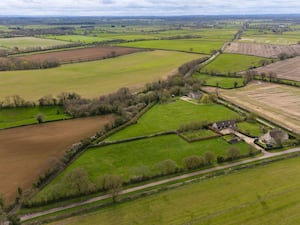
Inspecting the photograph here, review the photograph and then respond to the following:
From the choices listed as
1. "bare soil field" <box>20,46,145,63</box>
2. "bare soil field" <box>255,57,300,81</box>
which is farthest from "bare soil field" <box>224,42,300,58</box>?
"bare soil field" <box>20,46,145,63</box>

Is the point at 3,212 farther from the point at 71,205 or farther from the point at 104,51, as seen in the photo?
the point at 104,51

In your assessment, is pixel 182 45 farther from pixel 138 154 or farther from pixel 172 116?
pixel 138 154

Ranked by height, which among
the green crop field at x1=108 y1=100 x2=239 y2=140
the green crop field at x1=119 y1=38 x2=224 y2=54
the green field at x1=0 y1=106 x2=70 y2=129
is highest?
the green crop field at x1=119 y1=38 x2=224 y2=54

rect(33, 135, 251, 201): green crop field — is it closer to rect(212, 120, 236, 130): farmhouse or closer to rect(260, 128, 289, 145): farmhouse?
rect(260, 128, 289, 145): farmhouse

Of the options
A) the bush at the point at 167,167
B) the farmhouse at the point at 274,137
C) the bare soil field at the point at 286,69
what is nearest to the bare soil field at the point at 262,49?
the bare soil field at the point at 286,69

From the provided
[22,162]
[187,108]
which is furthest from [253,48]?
[22,162]

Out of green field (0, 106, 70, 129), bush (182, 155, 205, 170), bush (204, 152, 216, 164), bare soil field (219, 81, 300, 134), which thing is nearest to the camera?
bush (182, 155, 205, 170)
